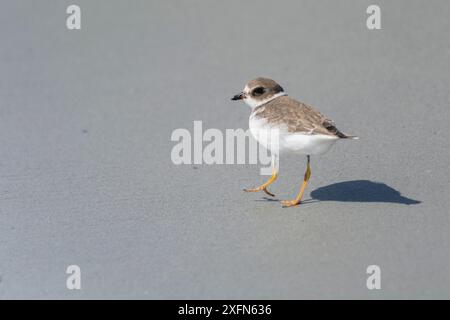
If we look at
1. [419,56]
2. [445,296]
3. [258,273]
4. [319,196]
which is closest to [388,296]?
[445,296]

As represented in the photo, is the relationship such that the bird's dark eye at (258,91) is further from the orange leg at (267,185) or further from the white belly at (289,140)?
the orange leg at (267,185)

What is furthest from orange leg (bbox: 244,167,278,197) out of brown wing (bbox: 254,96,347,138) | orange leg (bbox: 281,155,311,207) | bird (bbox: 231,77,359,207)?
brown wing (bbox: 254,96,347,138)

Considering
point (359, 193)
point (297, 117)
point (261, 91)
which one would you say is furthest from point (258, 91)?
point (359, 193)

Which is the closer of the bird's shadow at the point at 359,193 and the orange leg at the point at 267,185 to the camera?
the bird's shadow at the point at 359,193

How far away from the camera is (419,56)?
7.75 meters

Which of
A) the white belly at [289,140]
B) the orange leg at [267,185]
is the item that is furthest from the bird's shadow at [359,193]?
the white belly at [289,140]

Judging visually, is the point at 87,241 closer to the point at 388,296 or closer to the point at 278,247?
the point at 278,247

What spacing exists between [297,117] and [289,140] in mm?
204

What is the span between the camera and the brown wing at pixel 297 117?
17.6 feet

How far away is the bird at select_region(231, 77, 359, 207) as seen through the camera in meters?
5.36

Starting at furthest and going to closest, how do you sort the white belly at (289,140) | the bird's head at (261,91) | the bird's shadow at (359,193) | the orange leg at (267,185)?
Answer: the bird's head at (261,91) < the orange leg at (267,185) < the bird's shadow at (359,193) < the white belly at (289,140)

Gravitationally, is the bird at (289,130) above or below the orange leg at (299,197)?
above

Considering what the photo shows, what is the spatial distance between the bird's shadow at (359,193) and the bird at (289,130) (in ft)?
0.59

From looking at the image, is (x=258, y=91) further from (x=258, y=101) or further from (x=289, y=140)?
(x=289, y=140)
